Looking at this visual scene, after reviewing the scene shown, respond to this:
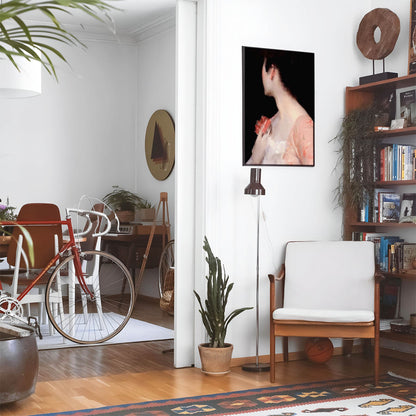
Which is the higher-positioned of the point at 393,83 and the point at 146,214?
the point at 393,83

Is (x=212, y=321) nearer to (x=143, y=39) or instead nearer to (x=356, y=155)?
(x=356, y=155)

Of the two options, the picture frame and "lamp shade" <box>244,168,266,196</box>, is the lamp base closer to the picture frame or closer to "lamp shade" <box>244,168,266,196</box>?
"lamp shade" <box>244,168,266,196</box>

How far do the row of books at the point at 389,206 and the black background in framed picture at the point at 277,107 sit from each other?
0.48 m

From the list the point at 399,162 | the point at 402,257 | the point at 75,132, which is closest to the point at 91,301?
the point at 75,132

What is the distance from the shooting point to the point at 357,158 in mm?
4754

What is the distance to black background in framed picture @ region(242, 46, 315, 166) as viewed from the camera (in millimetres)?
4512

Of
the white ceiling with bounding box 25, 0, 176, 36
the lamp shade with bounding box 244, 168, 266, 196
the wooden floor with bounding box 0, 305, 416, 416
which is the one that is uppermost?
the white ceiling with bounding box 25, 0, 176, 36

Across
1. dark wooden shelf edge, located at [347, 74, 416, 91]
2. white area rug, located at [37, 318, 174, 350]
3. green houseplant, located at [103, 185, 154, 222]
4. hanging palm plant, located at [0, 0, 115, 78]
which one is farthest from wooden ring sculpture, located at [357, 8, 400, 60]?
green houseplant, located at [103, 185, 154, 222]

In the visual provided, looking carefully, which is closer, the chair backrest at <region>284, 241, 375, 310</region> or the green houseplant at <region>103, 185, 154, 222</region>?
the chair backrest at <region>284, 241, 375, 310</region>

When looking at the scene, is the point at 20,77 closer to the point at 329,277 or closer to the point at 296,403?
the point at 329,277

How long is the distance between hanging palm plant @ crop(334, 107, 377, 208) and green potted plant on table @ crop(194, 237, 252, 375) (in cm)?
113

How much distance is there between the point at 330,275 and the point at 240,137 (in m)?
1.04

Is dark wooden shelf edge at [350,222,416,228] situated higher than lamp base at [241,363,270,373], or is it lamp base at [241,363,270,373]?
dark wooden shelf edge at [350,222,416,228]

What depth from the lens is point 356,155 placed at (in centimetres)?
475
